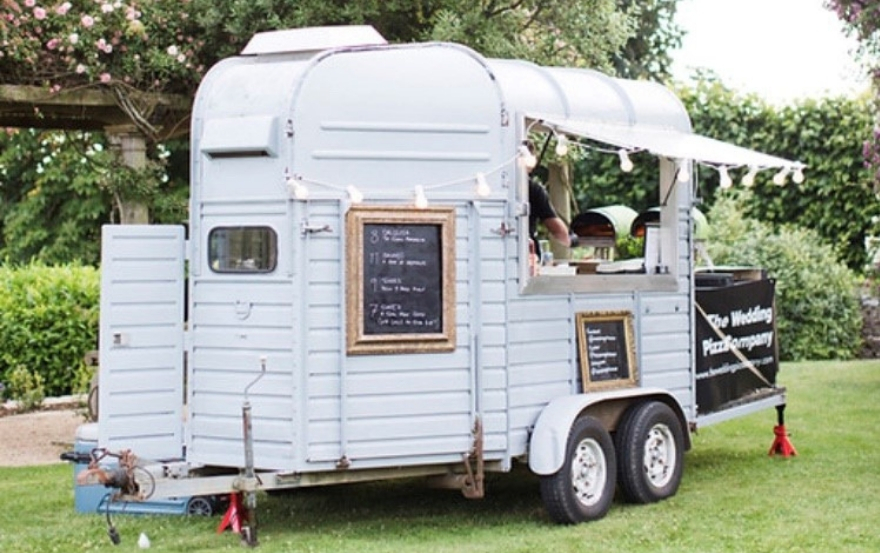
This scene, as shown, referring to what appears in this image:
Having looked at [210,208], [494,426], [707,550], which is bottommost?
[707,550]

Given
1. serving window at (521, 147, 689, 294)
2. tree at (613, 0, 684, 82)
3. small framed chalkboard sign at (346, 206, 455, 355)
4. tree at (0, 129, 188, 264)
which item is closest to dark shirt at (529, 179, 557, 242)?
serving window at (521, 147, 689, 294)

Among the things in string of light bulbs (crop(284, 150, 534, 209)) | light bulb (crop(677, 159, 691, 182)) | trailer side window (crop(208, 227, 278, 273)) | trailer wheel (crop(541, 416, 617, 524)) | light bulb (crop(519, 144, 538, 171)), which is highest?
light bulb (crop(677, 159, 691, 182))

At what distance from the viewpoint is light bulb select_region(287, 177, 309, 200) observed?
8602 mm

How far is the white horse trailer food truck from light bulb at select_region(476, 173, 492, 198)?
0.04m

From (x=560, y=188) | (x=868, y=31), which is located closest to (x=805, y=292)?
(x=868, y=31)

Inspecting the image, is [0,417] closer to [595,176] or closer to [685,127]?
[685,127]

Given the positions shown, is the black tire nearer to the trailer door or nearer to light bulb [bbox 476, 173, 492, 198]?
light bulb [bbox 476, 173, 492, 198]

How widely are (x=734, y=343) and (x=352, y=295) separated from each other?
3.82m

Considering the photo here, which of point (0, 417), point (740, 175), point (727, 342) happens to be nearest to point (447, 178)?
point (727, 342)

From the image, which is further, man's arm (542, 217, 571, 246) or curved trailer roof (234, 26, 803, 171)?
man's arm (542, 217, 571, 246)

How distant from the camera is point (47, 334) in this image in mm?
16234

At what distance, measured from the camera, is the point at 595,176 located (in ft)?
79.0

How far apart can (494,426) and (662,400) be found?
1.61 metres

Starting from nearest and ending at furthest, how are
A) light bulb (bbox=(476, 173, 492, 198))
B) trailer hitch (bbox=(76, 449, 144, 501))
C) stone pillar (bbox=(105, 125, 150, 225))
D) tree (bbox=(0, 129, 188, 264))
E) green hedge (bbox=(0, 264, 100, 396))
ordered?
trailer hitch (bbox=(76, 449, 144, 501)), light bulb (bbox=(476, 173, 492, 198)), stone pillar (bbox=(105, 125, 150, 225)), green hedge (bbox=(0, 264, 100, 396)), tree (bbox=(0, 129, 188, 264))
